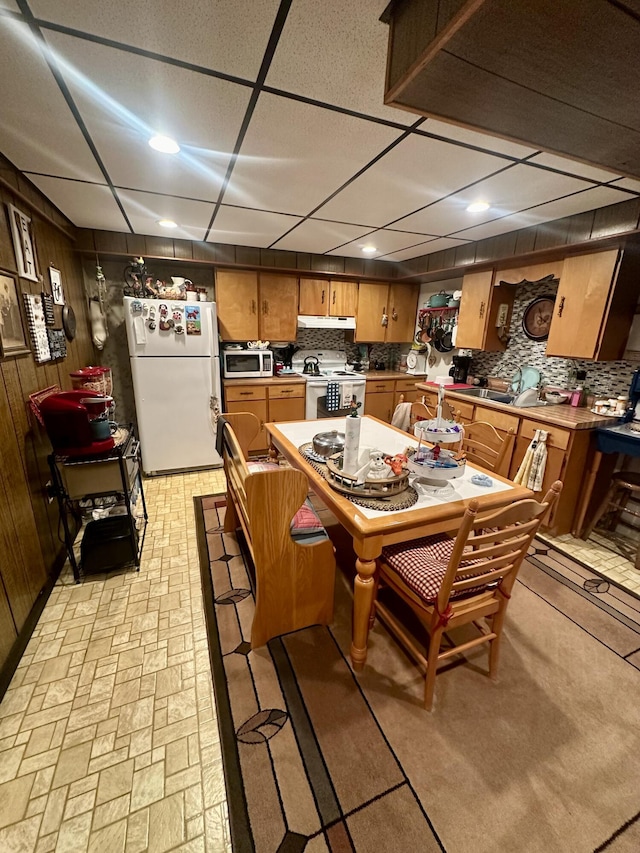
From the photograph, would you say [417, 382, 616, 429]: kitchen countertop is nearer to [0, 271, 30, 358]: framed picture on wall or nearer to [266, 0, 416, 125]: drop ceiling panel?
[266, 0, 416, 125]: drop ceiling panel

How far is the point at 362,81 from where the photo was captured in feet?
3.79

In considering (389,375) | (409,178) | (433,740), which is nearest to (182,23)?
(409,178)

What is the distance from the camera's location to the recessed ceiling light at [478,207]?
2196 mm

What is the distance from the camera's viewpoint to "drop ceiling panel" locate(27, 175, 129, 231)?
Result: 207 centimetres

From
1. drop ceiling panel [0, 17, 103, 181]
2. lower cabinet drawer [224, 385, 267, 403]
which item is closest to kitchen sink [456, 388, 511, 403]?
lower cabinet drawer [224, 385, 267, 403]

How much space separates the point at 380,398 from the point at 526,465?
7.91 ft

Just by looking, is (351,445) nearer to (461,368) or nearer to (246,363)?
(246,363)

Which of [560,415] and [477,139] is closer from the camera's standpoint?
Result: [477,139]


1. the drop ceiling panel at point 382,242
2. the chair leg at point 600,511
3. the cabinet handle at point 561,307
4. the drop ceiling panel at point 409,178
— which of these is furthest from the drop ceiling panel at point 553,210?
the chair leg at point 600,511

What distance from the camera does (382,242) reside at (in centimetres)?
329

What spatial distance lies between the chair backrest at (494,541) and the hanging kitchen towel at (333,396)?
2.97 m

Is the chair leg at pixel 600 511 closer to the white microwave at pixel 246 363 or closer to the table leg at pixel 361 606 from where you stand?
the table leg at pixel 361 606

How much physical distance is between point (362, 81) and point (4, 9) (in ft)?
3.33

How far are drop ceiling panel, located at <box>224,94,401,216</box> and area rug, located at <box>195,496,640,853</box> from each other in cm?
228
